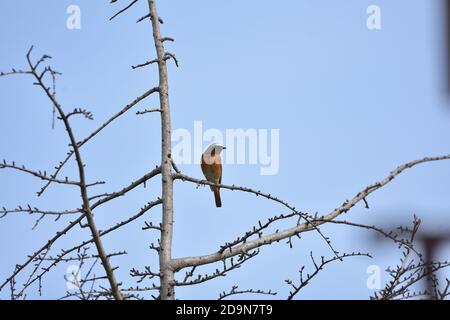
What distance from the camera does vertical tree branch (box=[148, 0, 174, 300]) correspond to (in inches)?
153

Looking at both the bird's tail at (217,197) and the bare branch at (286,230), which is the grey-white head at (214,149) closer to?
the bird's tail at (217,197)

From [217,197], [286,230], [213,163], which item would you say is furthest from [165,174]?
[217,197]

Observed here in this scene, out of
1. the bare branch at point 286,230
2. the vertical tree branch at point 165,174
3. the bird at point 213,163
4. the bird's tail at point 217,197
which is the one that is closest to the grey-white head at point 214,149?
the bird at point 213,163

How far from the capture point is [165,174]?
4094mm

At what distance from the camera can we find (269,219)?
3.90m

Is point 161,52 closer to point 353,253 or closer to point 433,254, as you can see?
point 353,253

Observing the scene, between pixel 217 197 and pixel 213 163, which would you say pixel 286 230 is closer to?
pixel 213 163

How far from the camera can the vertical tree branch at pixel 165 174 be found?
3.88 metres

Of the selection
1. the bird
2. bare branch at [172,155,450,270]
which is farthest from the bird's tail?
bare branch at [172,155,450,270]

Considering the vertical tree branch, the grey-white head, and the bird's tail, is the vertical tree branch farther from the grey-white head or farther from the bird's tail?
the bird's tail

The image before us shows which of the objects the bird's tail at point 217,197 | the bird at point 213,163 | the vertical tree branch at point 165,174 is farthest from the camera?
the bird's tail at point 217,197
